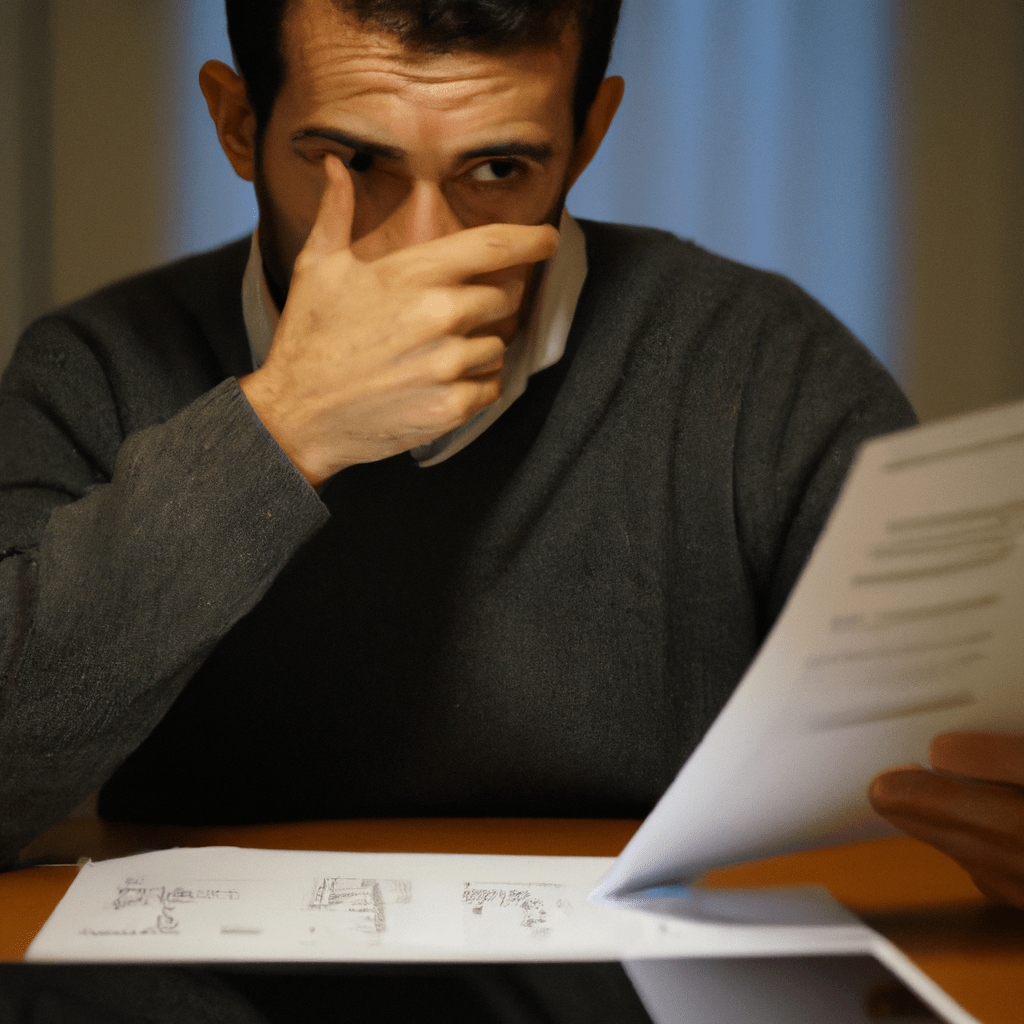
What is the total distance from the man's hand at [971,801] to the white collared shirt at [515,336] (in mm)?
562

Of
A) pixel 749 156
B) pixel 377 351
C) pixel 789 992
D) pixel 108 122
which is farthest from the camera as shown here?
pixel 749 156

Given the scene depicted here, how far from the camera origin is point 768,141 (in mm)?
2227

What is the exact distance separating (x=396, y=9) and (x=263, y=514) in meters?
0.41

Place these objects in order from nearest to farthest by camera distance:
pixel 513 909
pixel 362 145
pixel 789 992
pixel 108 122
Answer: pixel 789 992
pixel 513 909
pixel 362 145
pixel 108 122

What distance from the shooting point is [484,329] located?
101 cm

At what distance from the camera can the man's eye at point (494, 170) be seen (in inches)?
34.2

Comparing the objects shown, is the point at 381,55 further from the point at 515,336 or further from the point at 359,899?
the point at 359,899

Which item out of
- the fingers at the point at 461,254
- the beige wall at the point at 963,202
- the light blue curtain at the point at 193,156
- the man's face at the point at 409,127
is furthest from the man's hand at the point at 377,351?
the beige wall at the point at 963,202

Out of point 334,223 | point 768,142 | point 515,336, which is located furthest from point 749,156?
point 334,223

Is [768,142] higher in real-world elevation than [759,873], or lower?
higher

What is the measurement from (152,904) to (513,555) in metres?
0.50

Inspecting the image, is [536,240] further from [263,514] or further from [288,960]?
[288,960]

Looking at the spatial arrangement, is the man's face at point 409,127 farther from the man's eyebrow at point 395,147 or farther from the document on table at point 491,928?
the document on table at point 491,928

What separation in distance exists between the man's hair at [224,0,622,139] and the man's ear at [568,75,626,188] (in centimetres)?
3
